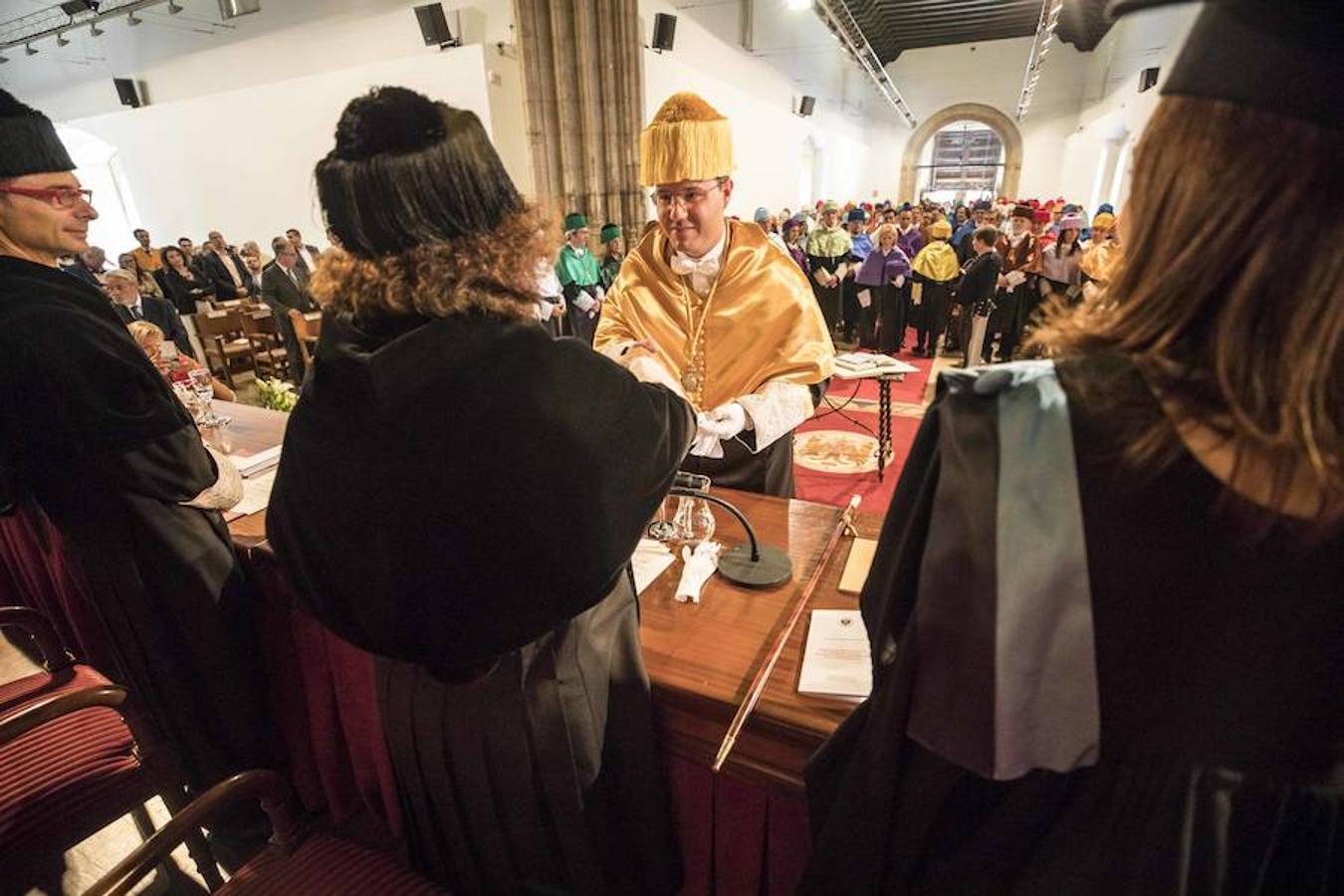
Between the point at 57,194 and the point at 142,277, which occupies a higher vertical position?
the point at 57,194

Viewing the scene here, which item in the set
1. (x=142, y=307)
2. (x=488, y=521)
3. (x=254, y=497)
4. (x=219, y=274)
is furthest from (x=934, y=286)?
(x=219, y=274)

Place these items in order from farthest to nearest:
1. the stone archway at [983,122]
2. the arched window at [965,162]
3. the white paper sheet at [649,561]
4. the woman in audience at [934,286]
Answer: the arched window at [965,162] → the stone archway at [983,122] → the woman in audience at [934,286] → the white paper sheet at [649,561]

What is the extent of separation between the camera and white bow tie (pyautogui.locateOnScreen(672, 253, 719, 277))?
2.55 meters

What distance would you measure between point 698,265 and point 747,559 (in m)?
1.33

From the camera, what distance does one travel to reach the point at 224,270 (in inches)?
425

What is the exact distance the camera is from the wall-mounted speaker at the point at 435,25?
844 cm

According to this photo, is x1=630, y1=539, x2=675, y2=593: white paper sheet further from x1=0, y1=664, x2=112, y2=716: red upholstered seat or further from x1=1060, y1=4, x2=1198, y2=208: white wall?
x1=1060, y1=4, x2=1198, y2=208: white wall

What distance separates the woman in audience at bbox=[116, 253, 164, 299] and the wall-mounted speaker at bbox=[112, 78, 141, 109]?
4.11m

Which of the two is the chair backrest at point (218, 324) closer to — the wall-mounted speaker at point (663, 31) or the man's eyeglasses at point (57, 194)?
the wall-mounted speaker at point (663, 31)

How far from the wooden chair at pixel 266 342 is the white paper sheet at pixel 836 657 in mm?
8729

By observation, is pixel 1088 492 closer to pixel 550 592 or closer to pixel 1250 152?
pixel 1250 152

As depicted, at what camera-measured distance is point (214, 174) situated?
12.2 m

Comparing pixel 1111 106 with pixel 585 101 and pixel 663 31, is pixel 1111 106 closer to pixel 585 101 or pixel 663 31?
pixel 663 31

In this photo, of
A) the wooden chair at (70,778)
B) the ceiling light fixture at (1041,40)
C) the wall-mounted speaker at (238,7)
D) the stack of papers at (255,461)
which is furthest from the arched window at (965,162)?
the wooden chair at (70,778)
